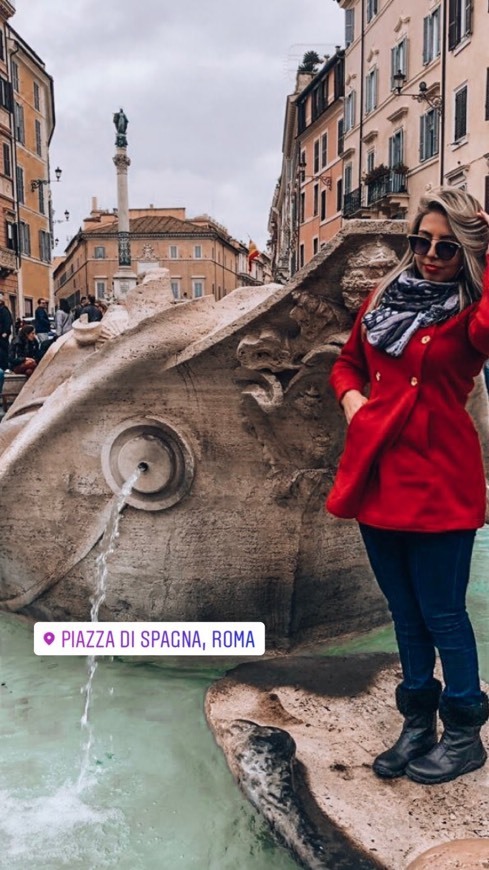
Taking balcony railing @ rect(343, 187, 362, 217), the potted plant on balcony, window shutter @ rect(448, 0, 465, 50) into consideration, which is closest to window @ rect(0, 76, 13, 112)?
balcony railing @ rect(343, 187, 362, 217)

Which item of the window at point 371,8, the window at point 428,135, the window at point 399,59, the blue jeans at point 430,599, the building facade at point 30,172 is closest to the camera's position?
the blue jeans at point 430,599

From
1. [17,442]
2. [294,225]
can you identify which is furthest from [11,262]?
[17,442]

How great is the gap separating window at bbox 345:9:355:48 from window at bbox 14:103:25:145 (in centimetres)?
1452

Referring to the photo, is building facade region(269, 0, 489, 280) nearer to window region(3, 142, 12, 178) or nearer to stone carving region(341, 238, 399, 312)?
window region(3, 142, 12, 178)

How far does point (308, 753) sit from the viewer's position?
95.1 inches

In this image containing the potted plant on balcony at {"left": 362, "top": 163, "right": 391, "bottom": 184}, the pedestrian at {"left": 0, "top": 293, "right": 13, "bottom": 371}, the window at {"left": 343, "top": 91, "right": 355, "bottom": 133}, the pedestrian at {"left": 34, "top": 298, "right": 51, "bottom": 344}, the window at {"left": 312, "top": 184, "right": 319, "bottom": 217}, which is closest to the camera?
the pedestrian at {"left": 0, "top": 293, "right": 13, "bottom": 371}

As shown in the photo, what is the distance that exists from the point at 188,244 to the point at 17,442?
7324cm

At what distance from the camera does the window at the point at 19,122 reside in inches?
1461

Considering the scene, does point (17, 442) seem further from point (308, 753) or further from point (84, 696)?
point (308, 753)

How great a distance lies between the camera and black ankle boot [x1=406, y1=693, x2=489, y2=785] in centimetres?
211

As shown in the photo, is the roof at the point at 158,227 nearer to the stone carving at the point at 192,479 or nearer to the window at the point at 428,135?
the window at the point at 428,135

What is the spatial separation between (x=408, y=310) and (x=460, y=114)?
72.2 ft

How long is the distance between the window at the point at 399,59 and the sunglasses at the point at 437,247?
27155 mm

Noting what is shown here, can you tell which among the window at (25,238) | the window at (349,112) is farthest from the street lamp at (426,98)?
the window at (25,238)
